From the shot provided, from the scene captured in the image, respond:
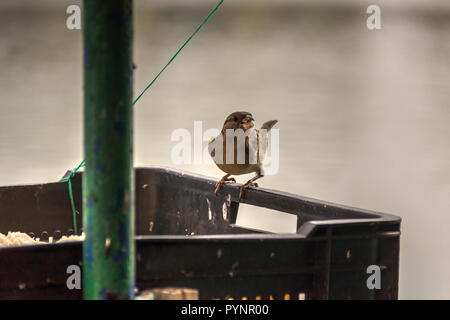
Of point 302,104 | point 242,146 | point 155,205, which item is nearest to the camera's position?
point 242,146

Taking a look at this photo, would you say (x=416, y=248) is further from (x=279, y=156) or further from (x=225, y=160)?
(x=279, y=156)

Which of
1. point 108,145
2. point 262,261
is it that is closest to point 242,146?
point 262,261

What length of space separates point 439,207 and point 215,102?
11.0ft

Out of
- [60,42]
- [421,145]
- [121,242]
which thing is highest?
[60,42]

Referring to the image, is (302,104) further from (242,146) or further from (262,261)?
(262,261)

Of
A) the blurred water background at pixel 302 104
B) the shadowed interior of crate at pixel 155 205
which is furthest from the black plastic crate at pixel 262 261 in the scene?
the blurred water background at pixel 302 104

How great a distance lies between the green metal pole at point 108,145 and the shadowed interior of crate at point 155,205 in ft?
3.16

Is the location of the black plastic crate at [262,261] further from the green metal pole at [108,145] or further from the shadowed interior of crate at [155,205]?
the shadowed interior of crate at [155,205]

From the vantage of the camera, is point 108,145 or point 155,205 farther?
point 155,205

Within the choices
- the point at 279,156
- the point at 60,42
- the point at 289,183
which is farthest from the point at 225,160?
the point at 60,42

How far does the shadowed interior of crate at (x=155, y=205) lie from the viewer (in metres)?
2.62

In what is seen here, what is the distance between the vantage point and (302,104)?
7527 millimetres

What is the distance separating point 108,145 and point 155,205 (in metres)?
1.47
